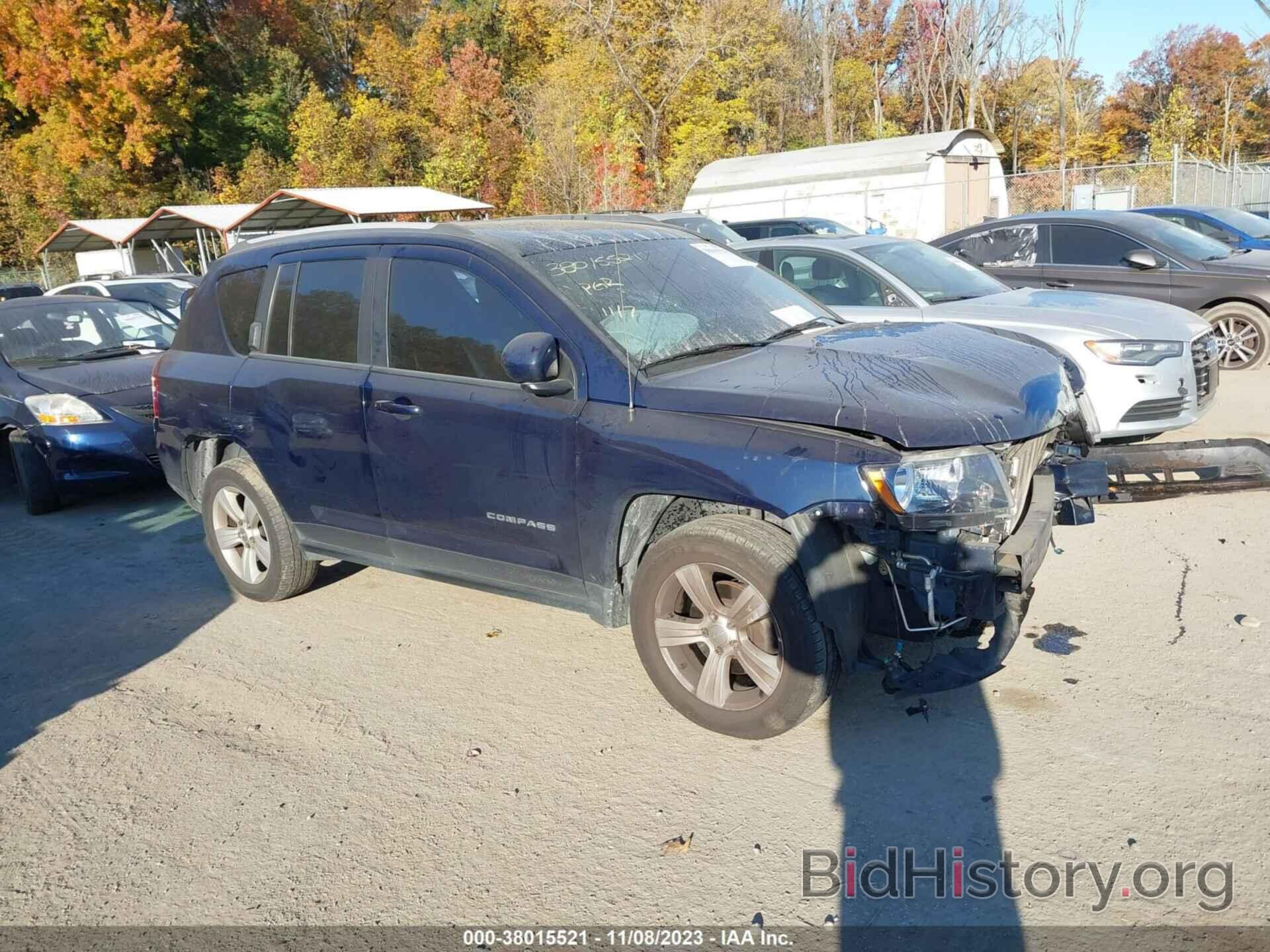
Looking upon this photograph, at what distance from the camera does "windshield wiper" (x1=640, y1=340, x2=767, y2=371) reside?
3922mm

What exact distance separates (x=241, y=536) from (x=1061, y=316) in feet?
18.4

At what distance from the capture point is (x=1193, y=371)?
6785 millimetres

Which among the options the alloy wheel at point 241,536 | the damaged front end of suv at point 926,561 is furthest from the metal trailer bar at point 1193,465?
the alloy wheel at point 241,536

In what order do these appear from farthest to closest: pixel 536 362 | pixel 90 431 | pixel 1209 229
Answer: pixel 1209 229
pixel 90 431
pixel 536 362

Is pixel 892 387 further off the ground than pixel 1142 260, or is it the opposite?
pixel 1142 260

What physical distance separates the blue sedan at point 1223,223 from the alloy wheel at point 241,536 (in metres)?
11.8

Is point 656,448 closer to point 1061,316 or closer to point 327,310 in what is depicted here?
point 327,310

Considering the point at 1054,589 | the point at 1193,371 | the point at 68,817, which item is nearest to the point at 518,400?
the point at 68,817

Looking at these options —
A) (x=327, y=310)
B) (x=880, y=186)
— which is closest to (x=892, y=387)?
(x=327, y=310)

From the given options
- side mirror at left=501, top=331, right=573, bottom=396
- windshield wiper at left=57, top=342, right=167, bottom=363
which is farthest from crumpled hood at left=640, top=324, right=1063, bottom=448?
windshield wiper at left=57, top=342, right=167, bottom=363

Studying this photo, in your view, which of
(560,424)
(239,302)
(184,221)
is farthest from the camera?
(184,221)

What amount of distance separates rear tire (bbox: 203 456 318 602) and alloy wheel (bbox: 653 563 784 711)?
2.41 m

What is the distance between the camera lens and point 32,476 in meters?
7.55

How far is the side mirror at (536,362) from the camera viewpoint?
12.3ft
